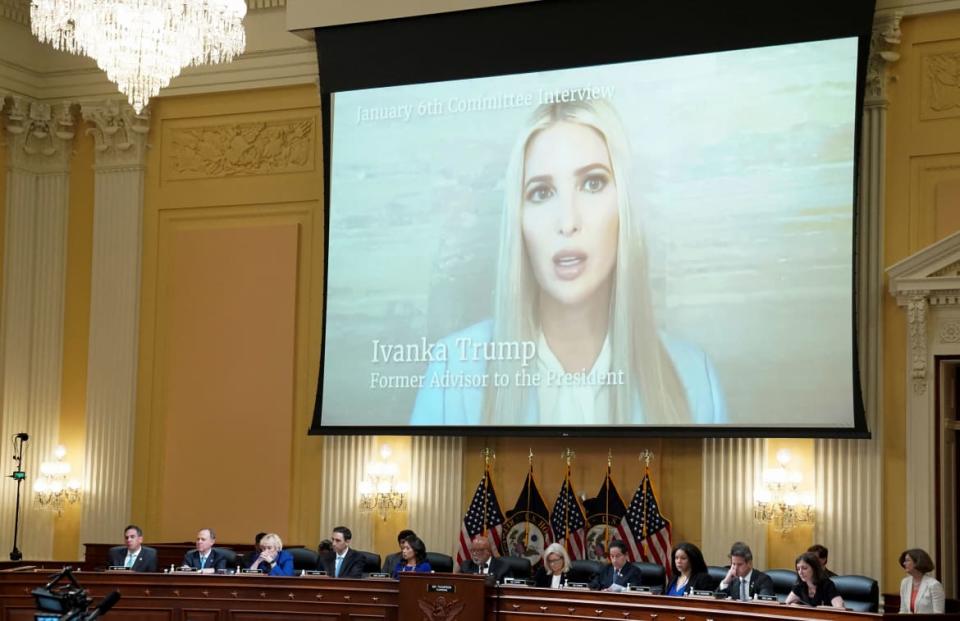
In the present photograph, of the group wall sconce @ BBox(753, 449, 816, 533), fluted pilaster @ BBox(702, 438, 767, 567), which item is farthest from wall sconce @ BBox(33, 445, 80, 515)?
wall sconce @ BBox(753, 449, 816, 533)

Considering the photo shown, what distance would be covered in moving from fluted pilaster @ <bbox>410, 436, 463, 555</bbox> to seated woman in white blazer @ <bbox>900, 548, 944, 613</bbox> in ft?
16.0

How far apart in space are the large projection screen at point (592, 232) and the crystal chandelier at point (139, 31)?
357 centimetres

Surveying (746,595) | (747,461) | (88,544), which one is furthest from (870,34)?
(88,544)

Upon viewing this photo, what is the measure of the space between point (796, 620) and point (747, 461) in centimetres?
315

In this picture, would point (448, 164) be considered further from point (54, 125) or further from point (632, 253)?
point (54, 125)

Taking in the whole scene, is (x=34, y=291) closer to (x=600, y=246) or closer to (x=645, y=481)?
(x=600, y=246)

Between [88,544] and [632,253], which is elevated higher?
[632,253]

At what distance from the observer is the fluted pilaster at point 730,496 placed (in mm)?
12211

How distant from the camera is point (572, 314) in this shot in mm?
12859

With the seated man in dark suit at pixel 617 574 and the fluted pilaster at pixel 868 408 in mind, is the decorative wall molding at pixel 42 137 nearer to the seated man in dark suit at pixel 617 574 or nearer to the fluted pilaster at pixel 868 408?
the seated man in dark suit at pixel 617 574

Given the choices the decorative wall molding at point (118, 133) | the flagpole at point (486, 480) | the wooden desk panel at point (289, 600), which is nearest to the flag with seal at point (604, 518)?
the flagpole at point (486, 480)

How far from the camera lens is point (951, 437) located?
1182cm

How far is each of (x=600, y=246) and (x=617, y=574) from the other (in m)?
3.18

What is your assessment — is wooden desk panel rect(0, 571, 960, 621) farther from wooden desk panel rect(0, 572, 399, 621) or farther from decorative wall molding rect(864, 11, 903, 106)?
decorative wall molding rect(864, 11, 903, 106)
